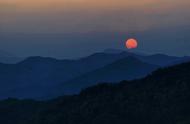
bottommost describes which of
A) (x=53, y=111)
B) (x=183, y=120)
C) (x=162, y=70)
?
(x=183, y=120)

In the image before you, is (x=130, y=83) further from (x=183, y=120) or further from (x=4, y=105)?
(x=4, y=105)

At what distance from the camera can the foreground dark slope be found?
100 m

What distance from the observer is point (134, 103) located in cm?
10950

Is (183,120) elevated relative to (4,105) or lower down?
lower down

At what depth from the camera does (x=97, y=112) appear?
110m

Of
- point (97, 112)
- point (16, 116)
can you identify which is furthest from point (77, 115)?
point (16, 116)

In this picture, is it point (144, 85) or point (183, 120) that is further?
point (144, 85)

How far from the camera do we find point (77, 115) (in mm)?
111812

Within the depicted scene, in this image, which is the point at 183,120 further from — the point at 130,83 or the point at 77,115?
the point at 130,83

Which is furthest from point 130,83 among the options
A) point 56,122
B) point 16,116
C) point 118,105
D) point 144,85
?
point 16,116

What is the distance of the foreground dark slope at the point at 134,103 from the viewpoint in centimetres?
10000

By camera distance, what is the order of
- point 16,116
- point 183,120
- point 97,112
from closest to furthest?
point 183,120 < point 97,112 < point 16,116

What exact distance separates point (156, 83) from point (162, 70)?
10.6 metres

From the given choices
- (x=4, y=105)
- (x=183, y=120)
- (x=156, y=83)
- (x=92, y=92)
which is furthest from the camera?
(x=4, y=105)
